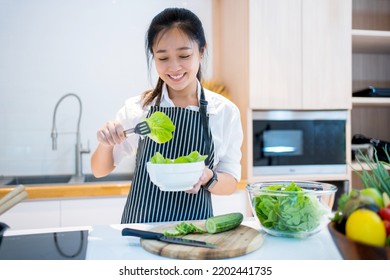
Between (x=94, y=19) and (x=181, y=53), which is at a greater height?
(x=94, y=19)

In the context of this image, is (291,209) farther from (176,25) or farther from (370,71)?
(370,71)

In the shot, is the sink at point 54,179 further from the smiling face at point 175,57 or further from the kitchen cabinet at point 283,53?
the smiling face at point 175,57

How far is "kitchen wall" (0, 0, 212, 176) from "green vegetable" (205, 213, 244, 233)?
2.29 feet

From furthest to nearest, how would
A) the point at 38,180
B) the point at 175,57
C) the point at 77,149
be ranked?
the point at 77,149
the point at 38,180
the point at 175,57

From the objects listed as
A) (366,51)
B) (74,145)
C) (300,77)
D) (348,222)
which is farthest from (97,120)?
(366,51)

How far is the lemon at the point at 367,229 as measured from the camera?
0.43 m

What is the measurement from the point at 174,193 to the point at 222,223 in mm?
244

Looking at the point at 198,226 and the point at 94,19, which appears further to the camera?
the point at 94,19

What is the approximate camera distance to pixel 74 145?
1.36m

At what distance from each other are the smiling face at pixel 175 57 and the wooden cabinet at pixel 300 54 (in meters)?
0.56

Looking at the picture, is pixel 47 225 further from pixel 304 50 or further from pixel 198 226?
pixel 304 50

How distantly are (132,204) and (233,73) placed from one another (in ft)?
2.46

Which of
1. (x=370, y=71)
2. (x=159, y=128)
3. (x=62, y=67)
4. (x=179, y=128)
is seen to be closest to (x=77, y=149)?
(x=62, y=67)

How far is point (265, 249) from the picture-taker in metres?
0.60
